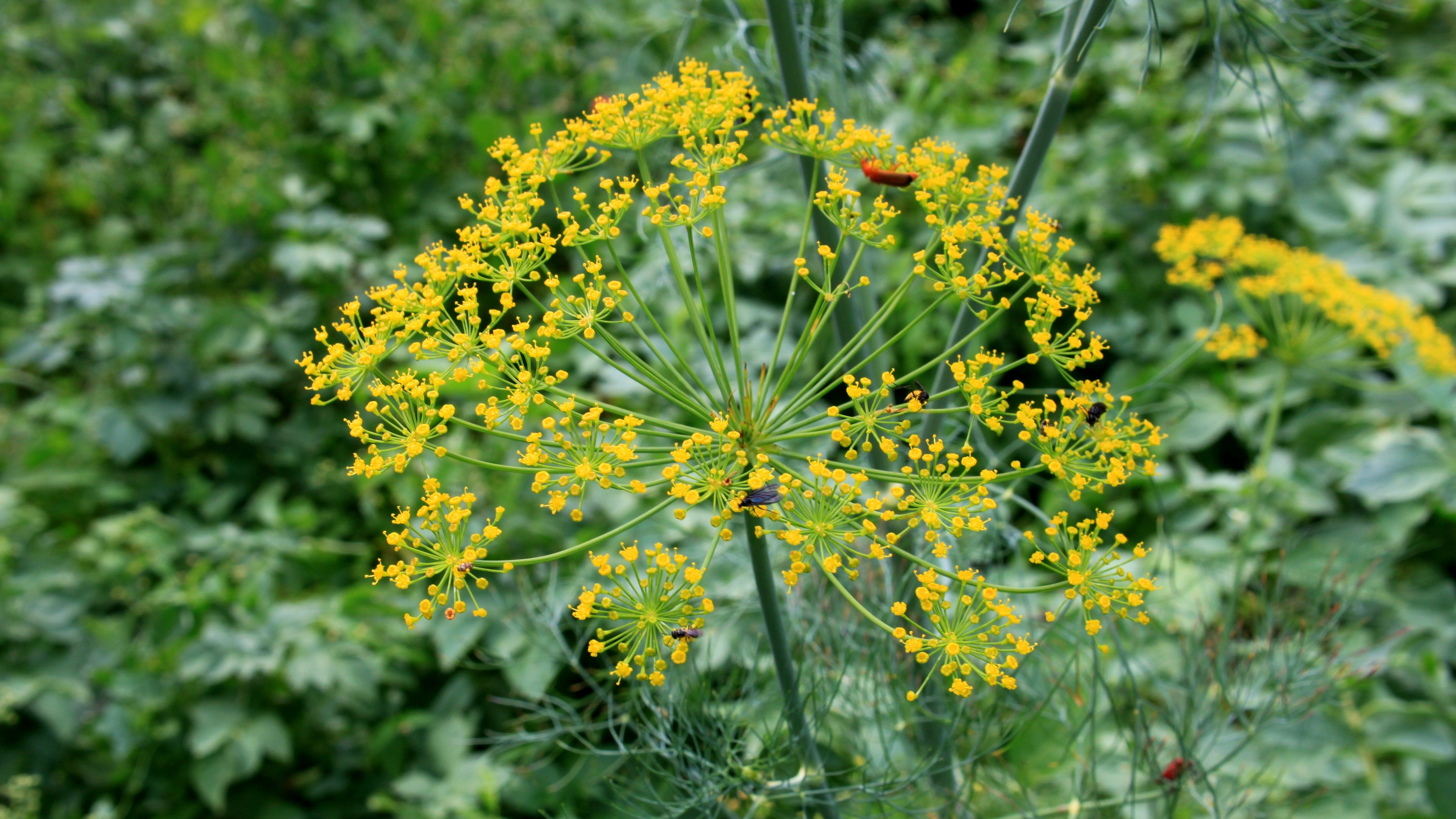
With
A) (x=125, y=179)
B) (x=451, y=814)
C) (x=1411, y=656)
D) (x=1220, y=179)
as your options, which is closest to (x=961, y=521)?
(x=451, y=814)

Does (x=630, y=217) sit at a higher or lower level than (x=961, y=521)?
higher

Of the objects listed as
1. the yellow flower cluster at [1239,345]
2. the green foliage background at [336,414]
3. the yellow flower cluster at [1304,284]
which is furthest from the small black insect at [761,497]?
the yellow flower cluster at [1304,284]

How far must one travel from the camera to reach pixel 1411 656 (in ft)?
7.57

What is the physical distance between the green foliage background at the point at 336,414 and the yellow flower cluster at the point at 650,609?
2.35ft

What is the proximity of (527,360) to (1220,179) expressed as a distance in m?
3.22

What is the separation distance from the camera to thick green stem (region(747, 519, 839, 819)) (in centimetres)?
92

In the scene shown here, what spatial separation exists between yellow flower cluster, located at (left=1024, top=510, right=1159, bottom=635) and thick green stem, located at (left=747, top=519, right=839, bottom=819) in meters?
0.28

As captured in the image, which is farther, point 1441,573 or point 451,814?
point 1441,573

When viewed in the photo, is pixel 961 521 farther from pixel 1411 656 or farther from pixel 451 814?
pixel 1411 656

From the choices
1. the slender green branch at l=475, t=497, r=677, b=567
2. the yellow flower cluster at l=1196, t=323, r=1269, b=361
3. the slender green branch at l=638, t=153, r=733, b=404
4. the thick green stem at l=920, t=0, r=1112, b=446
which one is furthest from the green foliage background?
the slender green branch at l=475, t=497, r=677, b=567

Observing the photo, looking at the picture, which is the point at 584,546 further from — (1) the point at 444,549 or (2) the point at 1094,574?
(2) the point at 1094,574

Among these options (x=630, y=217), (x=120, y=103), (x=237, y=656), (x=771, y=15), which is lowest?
(x=237, y=656)

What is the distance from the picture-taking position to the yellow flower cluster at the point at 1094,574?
2.82 feet

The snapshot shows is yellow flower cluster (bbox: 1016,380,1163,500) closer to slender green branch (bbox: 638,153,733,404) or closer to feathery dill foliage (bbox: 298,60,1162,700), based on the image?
feathery dill foliage (bbox: 298,60,1162,700)
